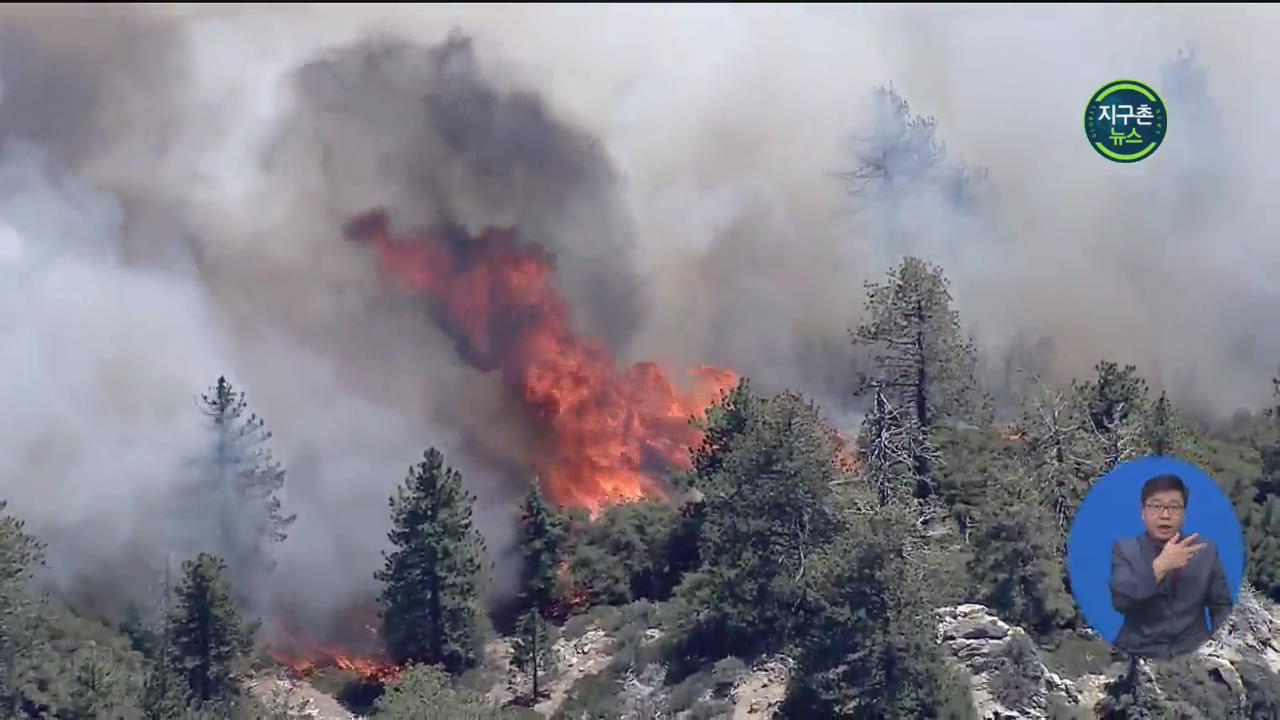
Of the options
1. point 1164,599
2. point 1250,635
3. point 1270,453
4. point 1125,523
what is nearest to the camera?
point 1125,523

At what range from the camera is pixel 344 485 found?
9925cm

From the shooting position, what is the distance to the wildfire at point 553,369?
3962 inches

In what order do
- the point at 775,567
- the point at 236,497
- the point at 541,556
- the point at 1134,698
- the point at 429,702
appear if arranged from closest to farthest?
the point at 1134,698 → the point at 429,702 → the point at 775,567 → the point at 541,556 → the point at 236,497

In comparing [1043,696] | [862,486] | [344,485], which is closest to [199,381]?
[344,485]

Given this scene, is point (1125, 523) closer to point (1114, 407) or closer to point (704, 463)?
point (1114, 407)

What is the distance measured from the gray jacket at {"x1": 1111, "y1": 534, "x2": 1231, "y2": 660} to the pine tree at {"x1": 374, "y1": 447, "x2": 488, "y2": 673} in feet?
106

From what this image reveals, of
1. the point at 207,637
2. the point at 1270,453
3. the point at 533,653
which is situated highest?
the point at 1270,453

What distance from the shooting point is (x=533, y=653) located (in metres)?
82.2

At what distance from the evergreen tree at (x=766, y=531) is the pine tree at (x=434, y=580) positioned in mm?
11943

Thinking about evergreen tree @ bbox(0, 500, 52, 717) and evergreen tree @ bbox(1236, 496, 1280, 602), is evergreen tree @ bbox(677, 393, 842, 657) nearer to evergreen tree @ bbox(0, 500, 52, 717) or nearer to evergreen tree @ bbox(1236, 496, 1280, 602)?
evergreen tree @ bbox(1236, 496, 1280, 602)

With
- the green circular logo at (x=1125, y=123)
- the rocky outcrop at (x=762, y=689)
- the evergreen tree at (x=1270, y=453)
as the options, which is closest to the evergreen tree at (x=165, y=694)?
the rocky outcrop at (x=762, y=689)

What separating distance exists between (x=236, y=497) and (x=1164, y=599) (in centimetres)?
5198

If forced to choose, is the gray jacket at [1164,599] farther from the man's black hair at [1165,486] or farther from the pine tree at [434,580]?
the pine tree at [434,580]

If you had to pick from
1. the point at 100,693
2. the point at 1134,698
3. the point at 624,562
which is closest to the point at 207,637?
the point at 100,693
